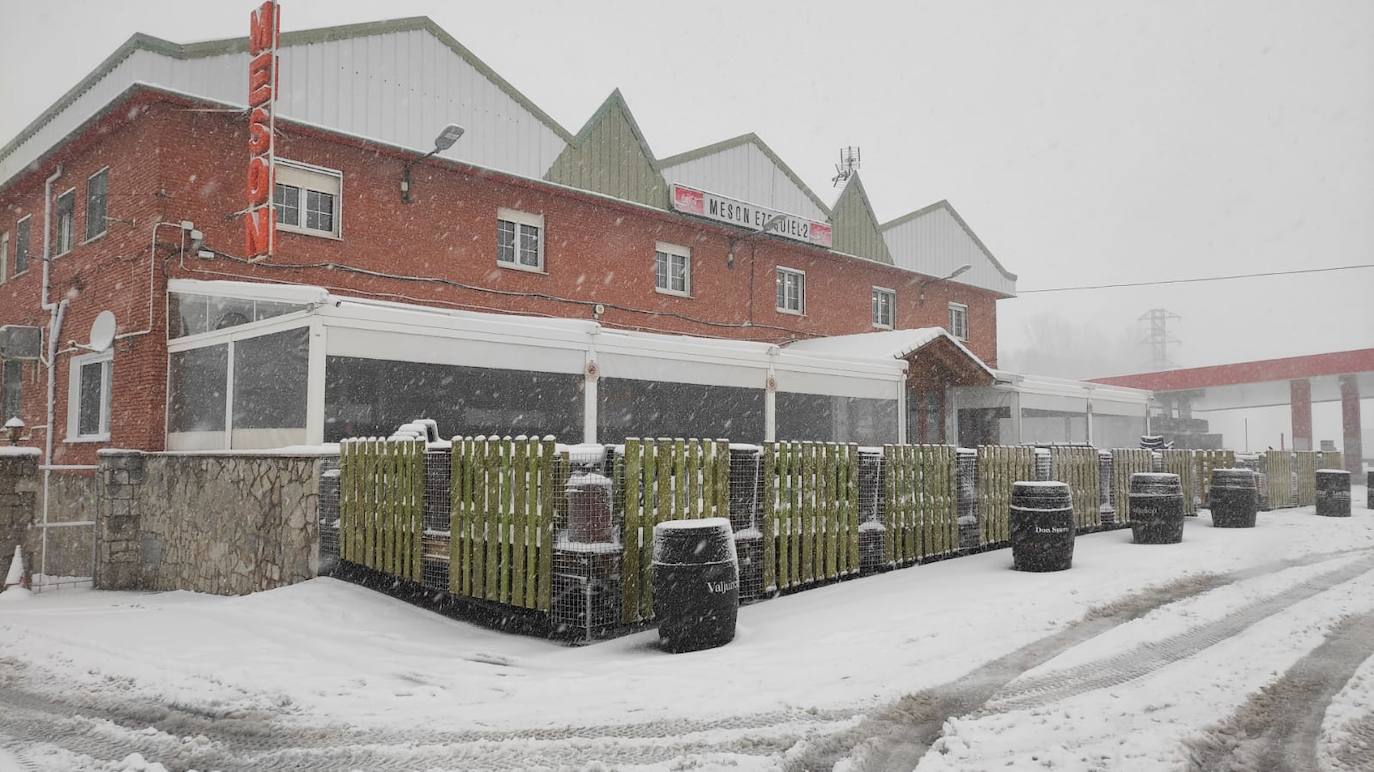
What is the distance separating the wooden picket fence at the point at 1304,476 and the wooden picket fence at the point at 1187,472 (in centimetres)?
557

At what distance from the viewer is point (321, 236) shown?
543 inches

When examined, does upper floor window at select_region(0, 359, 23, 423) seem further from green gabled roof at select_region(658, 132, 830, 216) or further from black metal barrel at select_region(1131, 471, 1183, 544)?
black metal barrel at select_region(1131, 471, 1183, 544)

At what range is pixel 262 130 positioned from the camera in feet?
40.4

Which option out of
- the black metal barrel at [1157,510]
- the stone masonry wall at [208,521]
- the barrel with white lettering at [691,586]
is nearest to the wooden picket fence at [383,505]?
the stone masonry wall at [208,521]

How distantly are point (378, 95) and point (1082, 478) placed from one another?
12.6 m

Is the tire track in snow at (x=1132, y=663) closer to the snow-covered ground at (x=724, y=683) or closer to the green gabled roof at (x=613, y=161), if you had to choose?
the snow-covered ground at (x=724, y=683)

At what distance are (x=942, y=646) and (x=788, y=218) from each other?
1577 cm

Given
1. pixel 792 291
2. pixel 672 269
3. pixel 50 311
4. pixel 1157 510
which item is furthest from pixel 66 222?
pixel 1157 510

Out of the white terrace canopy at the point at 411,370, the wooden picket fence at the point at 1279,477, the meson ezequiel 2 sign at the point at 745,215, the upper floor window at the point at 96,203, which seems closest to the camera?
the white terrace canopy at the point at 411,370

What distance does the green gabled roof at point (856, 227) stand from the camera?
22500mm

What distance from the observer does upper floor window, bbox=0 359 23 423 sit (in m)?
17.2

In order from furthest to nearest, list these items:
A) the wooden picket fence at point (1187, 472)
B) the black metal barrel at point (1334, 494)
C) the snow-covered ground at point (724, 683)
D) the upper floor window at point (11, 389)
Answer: the upper floor window at point (11, 389) → the black metal barrel at point (1334, 494) → the wooden picket fence at point (1187, 472) → the snow-covered ground at point (724, 683)

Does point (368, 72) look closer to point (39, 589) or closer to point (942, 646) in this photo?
point (39, 589)

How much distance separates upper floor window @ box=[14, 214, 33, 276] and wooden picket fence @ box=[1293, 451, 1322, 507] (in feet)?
87.2
